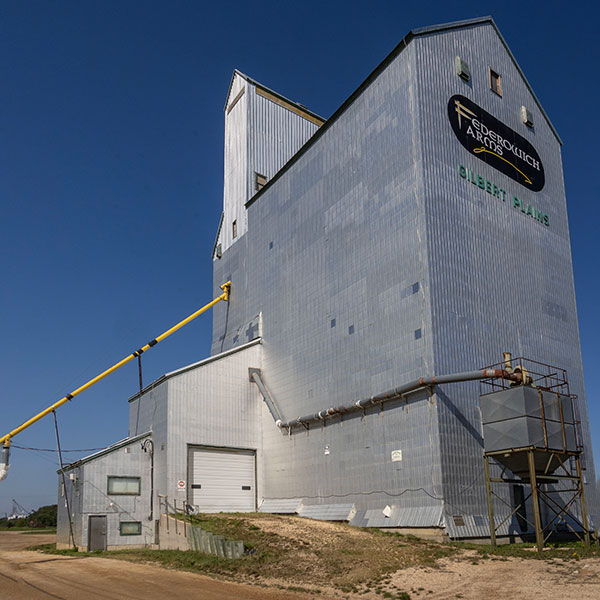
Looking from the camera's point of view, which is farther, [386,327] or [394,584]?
[386,327]

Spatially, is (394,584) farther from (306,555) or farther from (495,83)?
(495,83)

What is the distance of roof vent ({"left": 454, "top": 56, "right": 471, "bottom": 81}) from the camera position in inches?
1421

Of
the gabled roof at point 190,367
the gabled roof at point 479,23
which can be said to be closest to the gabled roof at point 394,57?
the gabled roof at point 479,23

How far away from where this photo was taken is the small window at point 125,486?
116 feet

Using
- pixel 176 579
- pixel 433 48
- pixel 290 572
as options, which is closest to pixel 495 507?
pixel 290 572

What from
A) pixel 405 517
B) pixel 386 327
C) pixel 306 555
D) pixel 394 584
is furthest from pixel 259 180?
pixel 394 584

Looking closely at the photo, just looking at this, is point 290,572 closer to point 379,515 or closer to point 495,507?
point 379,515

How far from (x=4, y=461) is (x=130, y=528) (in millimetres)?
8955

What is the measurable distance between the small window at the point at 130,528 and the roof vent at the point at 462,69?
99.0 ft

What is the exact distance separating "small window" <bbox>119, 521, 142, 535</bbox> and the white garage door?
304 cm

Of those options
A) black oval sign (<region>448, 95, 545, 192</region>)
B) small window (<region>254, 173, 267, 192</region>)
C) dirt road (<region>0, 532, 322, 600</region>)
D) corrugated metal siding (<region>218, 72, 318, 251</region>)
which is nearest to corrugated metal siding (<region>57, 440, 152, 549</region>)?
dirt road (<region>0, 532, 322, 600</region>)

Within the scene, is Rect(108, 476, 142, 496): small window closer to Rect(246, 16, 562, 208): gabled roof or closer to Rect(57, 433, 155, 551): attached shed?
Rect(57, 433, 155, 551): attached shed

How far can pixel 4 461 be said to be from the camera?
37812mm

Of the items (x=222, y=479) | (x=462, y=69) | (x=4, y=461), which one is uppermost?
(x=462, y=69)
